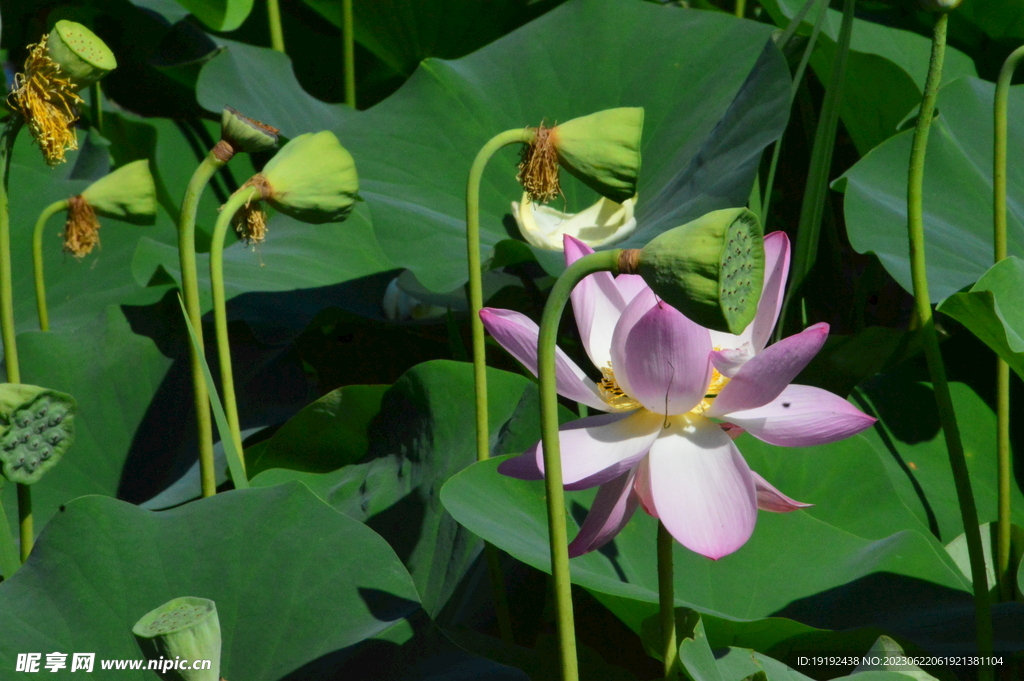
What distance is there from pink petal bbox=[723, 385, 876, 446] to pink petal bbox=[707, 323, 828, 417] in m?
0.03

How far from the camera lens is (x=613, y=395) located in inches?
24.5

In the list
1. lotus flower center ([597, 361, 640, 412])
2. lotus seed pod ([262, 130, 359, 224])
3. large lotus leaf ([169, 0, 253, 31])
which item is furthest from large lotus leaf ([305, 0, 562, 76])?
lotus flower center ([597, 361, 640, 412])

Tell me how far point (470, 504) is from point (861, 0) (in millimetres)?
1342

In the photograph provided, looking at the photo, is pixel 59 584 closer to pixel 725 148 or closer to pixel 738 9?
pixel 725 148

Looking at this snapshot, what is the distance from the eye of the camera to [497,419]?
3.22ft

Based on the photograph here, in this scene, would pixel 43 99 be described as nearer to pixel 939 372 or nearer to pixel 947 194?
pixel 939 372

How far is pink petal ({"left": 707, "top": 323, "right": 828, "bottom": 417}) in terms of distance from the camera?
50 cm

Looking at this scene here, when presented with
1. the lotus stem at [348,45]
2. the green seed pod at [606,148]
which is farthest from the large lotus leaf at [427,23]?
the green seed pod at [606,148]

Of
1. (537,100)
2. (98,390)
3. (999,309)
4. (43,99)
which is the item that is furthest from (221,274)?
(537,100)

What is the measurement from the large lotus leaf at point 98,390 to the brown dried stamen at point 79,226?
0.31m

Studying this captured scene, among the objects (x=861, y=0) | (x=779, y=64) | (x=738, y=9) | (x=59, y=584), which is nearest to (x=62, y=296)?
(x=59, y=584)

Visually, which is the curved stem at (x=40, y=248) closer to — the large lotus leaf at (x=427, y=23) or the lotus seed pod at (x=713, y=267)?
the lotus seed pod at (x=713, y=267)

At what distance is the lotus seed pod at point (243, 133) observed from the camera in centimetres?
74

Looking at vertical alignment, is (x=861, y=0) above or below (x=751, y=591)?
above
